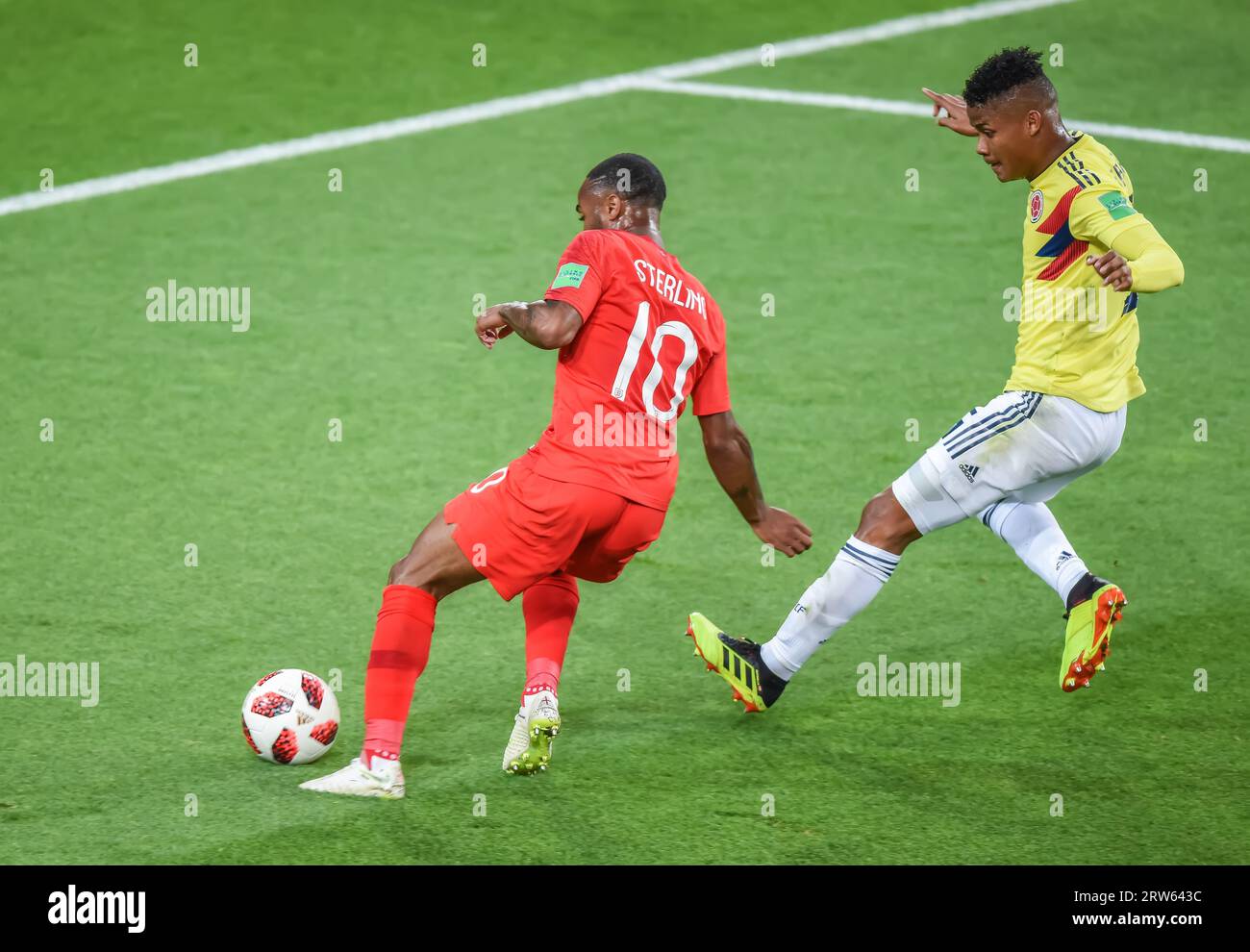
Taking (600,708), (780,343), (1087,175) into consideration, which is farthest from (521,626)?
(780,343)

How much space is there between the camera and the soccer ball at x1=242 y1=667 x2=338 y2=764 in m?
5.78

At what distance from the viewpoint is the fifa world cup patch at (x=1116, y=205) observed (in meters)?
5.69

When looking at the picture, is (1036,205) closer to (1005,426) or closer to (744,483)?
(1005,426)

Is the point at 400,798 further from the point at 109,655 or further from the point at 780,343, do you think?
the point at 780,343

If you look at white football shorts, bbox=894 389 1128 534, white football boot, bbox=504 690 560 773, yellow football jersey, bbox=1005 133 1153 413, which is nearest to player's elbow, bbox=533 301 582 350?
white football boot, bbox=504 690 560 773

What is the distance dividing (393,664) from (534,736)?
53 cm

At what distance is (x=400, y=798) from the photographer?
18.5 feet

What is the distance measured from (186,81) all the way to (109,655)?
7847 millimetres

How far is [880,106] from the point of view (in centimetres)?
1330

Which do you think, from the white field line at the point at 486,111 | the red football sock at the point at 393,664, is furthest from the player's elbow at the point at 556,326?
the white field line at the point at 486,111

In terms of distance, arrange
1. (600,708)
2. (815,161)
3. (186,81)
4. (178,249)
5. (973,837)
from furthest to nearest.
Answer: (186,81) < (815,161) < (178,249) < (600,708) < (973,837)

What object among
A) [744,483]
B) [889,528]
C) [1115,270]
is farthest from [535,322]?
[1115,270]

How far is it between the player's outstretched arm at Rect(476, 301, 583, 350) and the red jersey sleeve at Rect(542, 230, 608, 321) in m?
0.03

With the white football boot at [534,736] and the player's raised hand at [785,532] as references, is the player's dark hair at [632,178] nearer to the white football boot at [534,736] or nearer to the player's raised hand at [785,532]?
the player's raised hand at [785,532]
